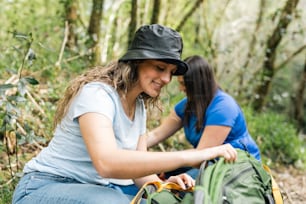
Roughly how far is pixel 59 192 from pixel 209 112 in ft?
5.29

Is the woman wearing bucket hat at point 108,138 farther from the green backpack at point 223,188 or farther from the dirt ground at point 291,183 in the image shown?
the dirt ground at point 291,183

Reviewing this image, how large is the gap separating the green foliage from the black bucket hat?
11.8 ft

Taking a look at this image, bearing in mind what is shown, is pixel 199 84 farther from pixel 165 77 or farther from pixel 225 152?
pixel 225 152

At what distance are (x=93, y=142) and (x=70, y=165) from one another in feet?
1.05

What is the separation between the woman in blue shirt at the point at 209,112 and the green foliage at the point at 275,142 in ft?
7.45

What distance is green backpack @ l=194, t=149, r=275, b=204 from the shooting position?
1.92 metres

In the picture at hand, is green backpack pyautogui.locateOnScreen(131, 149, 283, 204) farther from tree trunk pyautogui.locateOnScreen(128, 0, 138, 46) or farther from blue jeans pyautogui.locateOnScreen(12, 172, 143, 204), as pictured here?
tree trunk pyautogui.locateOnScreen(128, 0, 138, 46)

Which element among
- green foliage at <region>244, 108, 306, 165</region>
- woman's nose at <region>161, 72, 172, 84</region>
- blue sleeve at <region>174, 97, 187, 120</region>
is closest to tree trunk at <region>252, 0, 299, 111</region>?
green foliage at <region>244, 108, 306, 165</region>

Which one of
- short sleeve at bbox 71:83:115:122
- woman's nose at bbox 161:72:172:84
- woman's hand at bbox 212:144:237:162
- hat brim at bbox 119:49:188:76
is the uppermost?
hat brim at bbox 119:49:188:76

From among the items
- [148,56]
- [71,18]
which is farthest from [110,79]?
[71,18]

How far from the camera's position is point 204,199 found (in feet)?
5.96

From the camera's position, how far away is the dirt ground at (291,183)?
439cm

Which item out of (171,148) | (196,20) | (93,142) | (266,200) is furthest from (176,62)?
(196,20)

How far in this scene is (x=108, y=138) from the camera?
2.10 m
